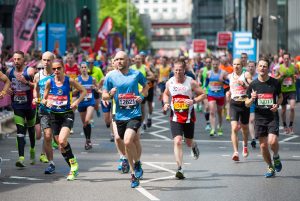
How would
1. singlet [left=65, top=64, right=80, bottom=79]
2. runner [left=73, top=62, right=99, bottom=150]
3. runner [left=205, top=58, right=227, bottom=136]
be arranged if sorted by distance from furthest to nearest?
1. singlet [left=65, top=64, right=80, bottom=79]
2. runner [left=205, top=58, right=227, bottom=136]
3. runner [left=73, top=62, right=99, bottom=150]

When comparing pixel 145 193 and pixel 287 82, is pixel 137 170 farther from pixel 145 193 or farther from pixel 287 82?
pixel 287 82

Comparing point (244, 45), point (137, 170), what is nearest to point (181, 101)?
point (137, 170)

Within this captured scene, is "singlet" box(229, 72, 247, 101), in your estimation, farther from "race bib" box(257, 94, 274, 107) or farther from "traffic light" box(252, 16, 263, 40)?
"traffic light" box(252, 16, 263, 40)

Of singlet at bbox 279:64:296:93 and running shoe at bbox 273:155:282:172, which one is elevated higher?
singlet at bbox 279:64:296:93

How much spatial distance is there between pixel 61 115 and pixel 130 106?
121 centimetres

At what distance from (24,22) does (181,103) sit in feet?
34.8

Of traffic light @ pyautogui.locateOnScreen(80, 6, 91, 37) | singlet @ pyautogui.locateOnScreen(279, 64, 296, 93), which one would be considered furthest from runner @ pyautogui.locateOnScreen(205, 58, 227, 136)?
traffic light @ pyautogui.locateOnScreen(80, 6, 91, 37)

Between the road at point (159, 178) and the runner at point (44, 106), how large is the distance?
0.30 metres

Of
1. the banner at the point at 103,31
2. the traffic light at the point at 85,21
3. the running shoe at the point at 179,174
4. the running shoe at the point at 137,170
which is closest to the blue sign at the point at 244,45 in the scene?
the traffic light at the point at 85,21

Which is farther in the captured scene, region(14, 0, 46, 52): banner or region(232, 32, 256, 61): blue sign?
region(232, 32, 256, 61): blue sign

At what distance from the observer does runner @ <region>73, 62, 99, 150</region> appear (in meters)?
18.1

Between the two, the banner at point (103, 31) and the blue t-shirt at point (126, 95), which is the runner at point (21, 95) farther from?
the banner at point (103, 31)

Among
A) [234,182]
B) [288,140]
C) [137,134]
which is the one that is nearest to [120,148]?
[137,134]

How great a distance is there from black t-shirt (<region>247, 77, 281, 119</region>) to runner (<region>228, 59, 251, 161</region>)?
2.10 meters
